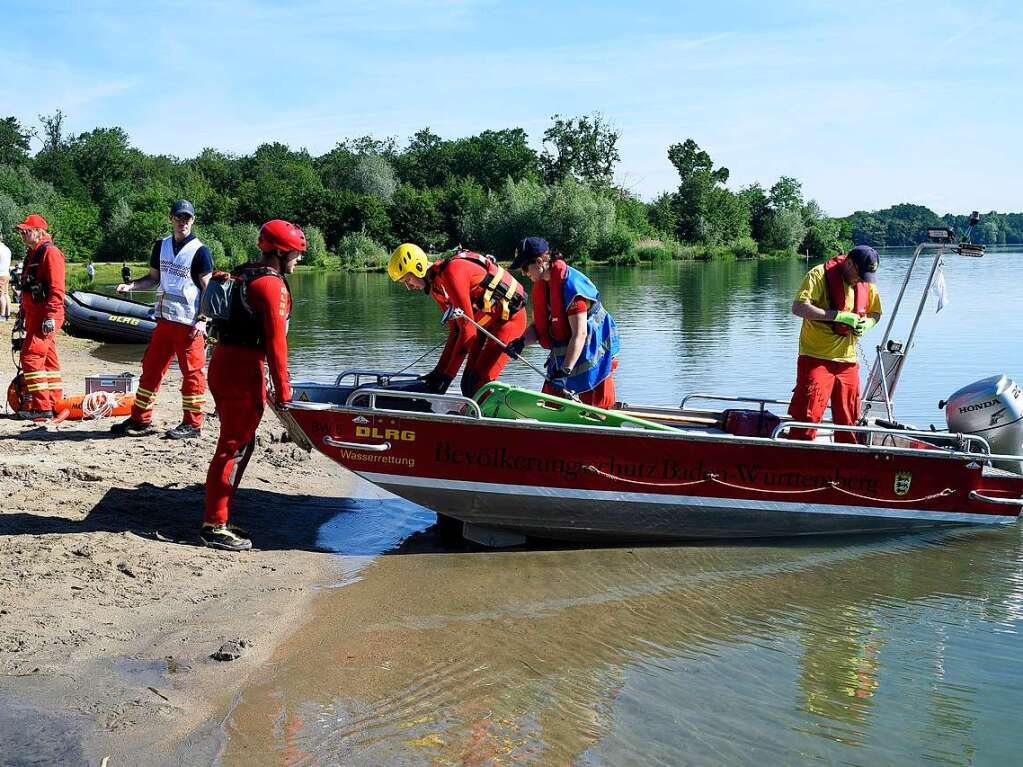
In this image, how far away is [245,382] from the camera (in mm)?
5898

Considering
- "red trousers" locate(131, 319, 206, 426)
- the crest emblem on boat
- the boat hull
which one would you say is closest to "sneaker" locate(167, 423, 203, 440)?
"red trousers" locate(131, 319, 206, 426)

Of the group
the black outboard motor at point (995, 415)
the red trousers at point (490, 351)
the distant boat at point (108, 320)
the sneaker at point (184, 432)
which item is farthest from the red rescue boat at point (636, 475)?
the distant boat at point (108, 320)

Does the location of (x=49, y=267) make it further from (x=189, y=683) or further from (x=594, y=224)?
(x=594, y=224)

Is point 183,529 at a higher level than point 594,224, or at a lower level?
lower

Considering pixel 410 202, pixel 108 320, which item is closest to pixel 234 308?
pixel 108 320

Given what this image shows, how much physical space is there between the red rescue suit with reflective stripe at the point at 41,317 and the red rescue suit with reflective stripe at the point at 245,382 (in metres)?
3.46

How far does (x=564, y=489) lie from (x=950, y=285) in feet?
120

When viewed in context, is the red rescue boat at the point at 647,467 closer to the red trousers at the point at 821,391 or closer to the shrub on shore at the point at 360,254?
the red trousers at the point at 821,391

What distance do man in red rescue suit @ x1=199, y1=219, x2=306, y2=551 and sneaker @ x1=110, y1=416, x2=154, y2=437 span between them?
9.29 feet


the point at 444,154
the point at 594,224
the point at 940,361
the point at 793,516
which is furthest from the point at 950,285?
the point at 444,154

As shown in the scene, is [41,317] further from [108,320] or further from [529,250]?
[108,320]

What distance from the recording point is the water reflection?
4211mm

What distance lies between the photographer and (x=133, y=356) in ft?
56.9

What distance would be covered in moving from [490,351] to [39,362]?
4.50m
